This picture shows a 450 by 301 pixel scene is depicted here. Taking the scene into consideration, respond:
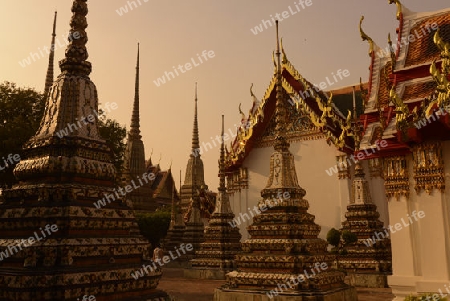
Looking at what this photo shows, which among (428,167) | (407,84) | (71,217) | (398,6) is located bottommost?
(71,217)

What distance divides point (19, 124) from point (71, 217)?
34.0 feet

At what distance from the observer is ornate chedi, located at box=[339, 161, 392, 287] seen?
1259cm

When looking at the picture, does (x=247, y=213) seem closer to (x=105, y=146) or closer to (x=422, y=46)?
(x=422, y=46)

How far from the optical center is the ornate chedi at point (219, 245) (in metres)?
15.4

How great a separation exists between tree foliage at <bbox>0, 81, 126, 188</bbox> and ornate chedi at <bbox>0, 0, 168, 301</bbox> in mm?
7433

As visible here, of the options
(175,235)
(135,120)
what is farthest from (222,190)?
(135,120)

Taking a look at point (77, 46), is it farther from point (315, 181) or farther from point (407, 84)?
point (315, 181)

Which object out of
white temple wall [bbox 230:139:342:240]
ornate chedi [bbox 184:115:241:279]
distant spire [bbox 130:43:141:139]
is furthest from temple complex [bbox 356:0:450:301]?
distant spire [bbox 130:43:141:139]

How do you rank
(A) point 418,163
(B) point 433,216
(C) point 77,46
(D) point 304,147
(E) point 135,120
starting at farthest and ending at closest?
(E) point 135,120
(D) point 304,147
(A) point 418,163
(B) point 433,216
(C) point 77,46

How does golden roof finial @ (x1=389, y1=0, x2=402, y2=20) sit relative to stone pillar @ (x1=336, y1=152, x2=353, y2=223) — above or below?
above

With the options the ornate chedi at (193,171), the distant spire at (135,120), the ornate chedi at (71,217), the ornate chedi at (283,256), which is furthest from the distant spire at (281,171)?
the distant spire at (135,120)

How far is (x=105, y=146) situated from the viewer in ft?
16.0

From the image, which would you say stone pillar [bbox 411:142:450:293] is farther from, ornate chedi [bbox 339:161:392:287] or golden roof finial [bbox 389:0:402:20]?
ornate chedi [bbox 339:161:392:287]

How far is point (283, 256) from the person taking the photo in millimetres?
7984
